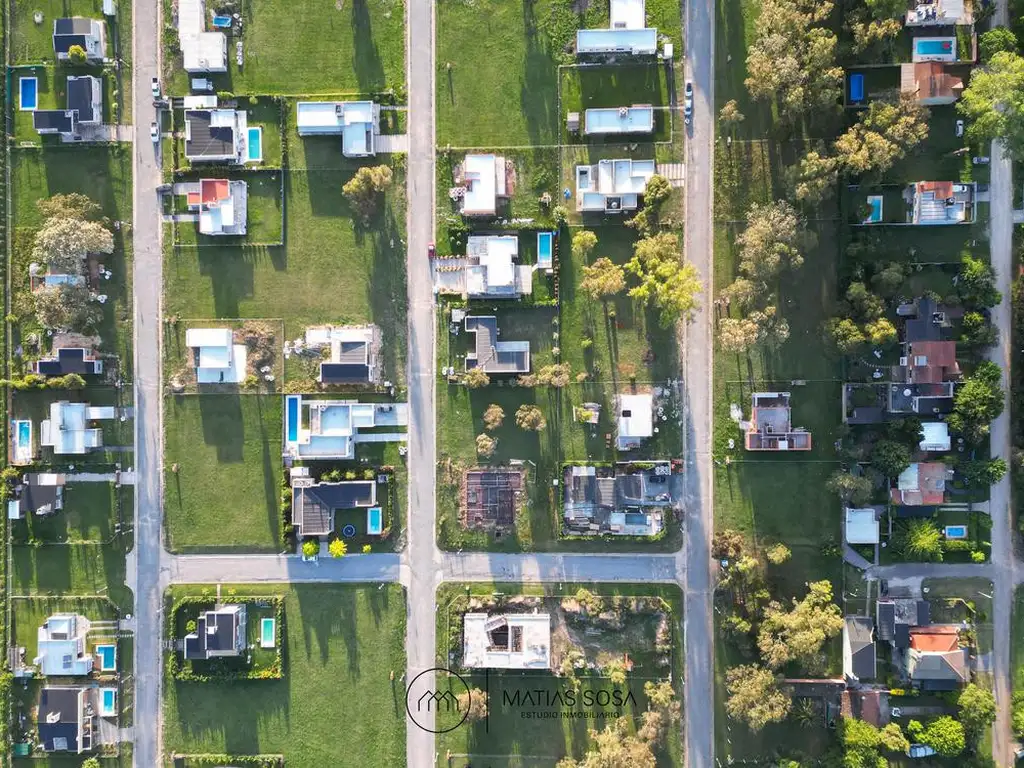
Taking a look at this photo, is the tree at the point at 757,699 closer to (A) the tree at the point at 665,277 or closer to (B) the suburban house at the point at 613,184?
(A) the tree at the point at 665,277

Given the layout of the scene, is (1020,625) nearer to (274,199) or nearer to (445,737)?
(445,737)

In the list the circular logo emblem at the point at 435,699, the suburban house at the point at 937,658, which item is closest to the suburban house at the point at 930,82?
the suburban house at the point at 937,658

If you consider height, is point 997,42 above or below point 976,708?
above

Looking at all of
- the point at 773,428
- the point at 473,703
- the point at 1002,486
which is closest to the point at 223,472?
the point at 473,703

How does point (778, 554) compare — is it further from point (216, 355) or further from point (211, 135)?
point (211, 135)

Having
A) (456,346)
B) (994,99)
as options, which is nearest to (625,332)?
(456,346)

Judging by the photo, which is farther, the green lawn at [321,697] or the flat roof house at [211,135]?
the green lawn at [321,697]
